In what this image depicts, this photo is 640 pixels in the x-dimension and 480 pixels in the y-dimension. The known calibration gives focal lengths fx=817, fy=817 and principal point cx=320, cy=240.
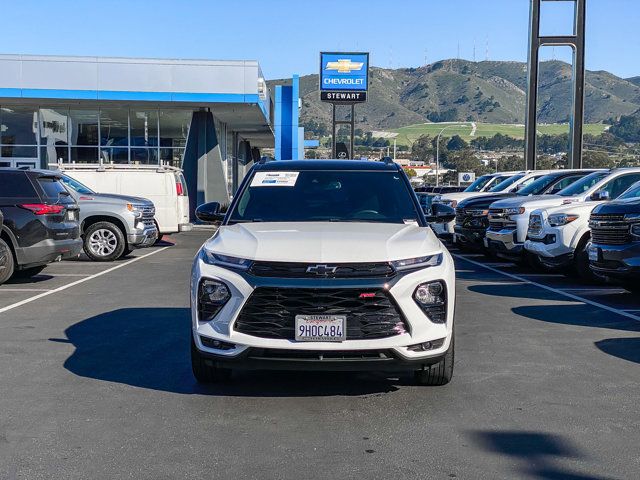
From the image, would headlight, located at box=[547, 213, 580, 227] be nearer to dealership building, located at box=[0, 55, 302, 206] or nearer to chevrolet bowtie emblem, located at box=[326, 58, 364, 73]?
dealership building, located at box=[0, 55, 302, 206]

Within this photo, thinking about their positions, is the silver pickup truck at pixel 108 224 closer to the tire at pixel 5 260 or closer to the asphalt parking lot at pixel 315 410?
the tire at pixel 5 260

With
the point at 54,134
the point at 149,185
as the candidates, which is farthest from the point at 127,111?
the point at 149,185

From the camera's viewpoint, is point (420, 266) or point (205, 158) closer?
point (420, 266)

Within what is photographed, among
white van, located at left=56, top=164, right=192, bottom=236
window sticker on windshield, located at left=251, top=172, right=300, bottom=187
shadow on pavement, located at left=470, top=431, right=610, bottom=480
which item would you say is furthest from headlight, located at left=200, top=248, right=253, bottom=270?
white van, located at left=56, top=164, right=192, bottom=236

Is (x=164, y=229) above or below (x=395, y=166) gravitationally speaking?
below

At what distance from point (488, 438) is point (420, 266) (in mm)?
1327

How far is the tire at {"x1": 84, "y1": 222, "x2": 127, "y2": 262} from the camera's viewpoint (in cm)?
1744

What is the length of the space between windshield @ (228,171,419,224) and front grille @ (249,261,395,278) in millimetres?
1331

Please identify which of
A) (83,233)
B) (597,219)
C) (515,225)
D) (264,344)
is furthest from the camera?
(83,233)

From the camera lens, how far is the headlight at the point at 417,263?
231 inches

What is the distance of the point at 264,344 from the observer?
5730mm

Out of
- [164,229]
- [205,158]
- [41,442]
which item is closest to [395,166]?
[41,442]

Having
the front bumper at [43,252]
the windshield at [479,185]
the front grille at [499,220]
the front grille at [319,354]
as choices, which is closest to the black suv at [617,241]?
the front grille at [499,220]

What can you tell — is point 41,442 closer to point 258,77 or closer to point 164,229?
point 164,229
